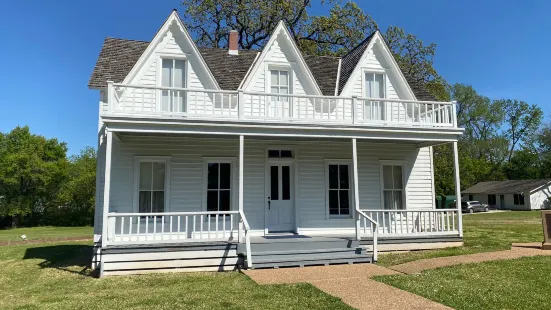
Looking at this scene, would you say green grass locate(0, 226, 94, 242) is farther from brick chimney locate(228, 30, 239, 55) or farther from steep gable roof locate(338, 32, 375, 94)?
steep gable roof locate(338, 32, 375, 94)

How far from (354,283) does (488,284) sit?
2.65 meters

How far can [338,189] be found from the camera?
1447 centimetres

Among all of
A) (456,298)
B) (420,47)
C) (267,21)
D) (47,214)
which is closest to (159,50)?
(456,298)

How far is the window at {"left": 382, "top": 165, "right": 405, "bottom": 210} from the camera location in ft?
48.8

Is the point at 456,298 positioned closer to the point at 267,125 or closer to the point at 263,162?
the point at 267,125

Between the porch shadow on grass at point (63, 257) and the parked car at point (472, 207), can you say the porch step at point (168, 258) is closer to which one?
the porch shadow on grass at point (63, 257)

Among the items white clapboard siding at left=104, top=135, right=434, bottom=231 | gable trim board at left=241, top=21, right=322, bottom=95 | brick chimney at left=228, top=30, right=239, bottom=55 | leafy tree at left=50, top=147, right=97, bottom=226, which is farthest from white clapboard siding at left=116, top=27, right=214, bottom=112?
leafy tree at left=50, top=147, right=97, bottom=226

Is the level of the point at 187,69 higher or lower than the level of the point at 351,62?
lower

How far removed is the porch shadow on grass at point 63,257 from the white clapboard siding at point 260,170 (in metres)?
2.13

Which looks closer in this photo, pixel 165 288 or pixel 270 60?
pixel 165 288

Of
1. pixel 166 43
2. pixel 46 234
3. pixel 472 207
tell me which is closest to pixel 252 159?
pixel 166 43

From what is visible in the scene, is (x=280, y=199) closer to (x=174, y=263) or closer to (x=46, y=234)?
(x=174, y=263)

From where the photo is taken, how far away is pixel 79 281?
9672 millimetres

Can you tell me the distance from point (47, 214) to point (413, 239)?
4012 centimetres
